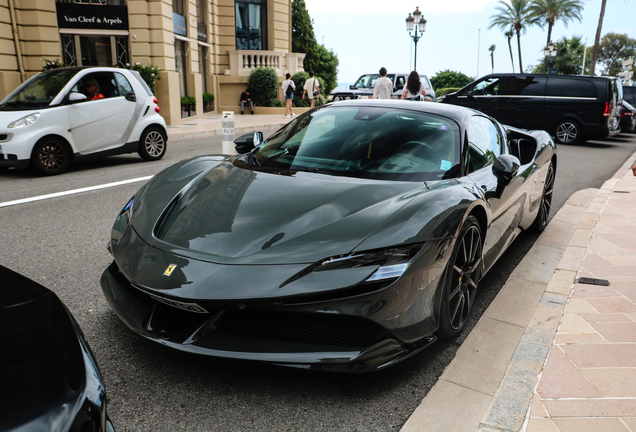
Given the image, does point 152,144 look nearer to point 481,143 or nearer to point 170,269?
point 481,143

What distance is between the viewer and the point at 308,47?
53.5 m

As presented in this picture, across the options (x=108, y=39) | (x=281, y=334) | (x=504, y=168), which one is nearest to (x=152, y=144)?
(x=504, y=168)

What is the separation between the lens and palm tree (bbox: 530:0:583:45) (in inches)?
2351

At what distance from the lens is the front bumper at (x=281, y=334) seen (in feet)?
7.10

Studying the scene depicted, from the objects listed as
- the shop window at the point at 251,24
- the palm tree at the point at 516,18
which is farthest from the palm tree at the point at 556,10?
the shop window at the point at 251,24

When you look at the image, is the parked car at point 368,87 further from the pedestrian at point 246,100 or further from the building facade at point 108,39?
the building facade at point 108,39

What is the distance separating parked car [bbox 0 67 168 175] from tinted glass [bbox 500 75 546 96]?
9766 millimetres

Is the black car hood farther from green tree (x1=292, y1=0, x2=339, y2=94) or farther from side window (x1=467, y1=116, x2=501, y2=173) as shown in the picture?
green tree (x1=292, y1=0, x2=339, y2=94)

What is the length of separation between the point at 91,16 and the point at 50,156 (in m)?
9.96

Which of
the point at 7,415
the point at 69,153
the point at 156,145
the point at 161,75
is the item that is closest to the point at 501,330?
the point at 7,415

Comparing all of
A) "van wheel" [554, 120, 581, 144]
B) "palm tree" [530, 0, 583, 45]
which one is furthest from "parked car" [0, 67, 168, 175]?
"palm tree" [530, 0, 583, 45]

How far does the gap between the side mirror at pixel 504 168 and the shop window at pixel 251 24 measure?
971 inches

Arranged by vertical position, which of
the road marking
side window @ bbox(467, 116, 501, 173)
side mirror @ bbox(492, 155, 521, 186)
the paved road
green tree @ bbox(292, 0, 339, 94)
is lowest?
the road marking

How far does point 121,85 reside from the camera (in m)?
8.97
